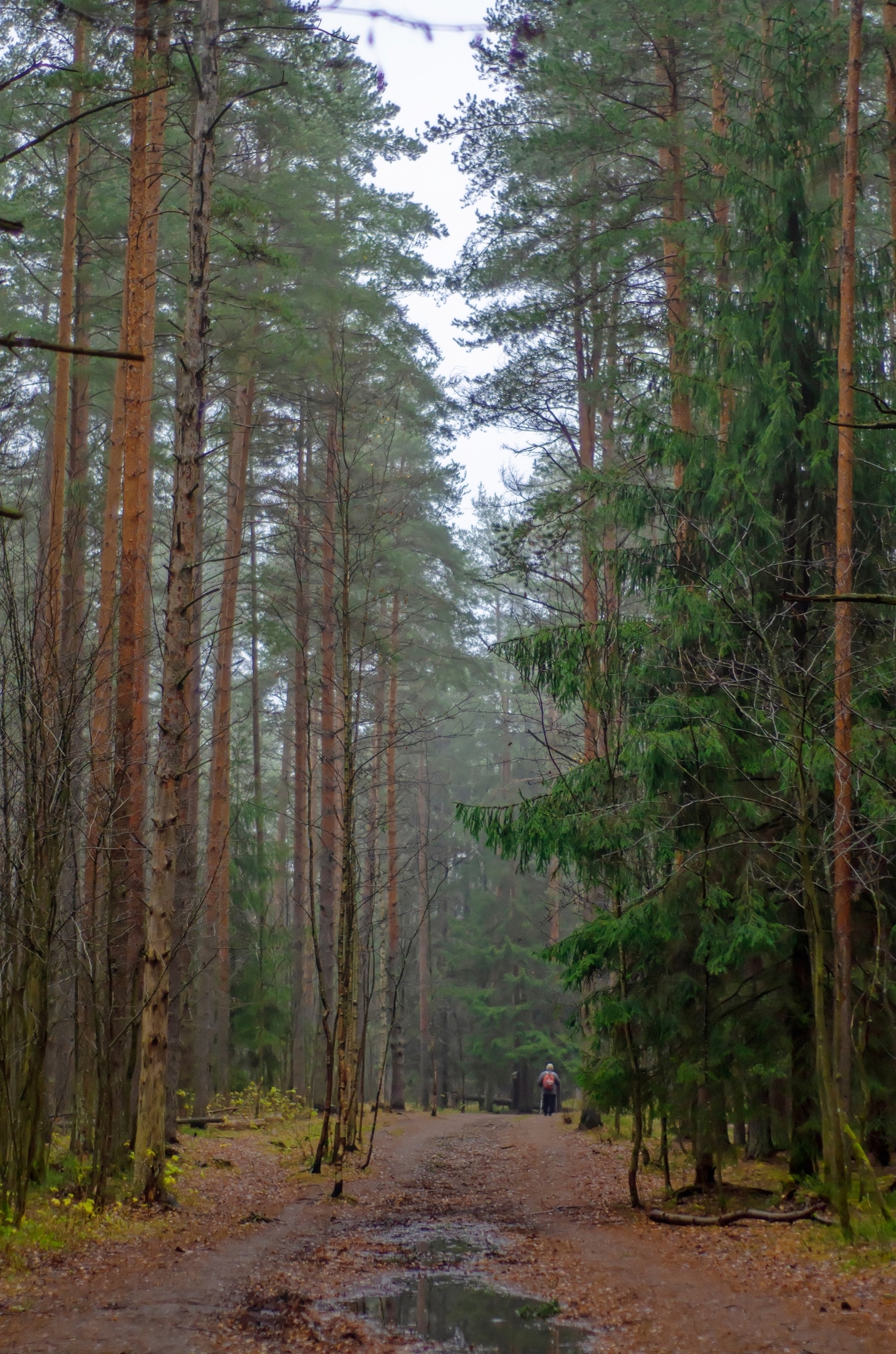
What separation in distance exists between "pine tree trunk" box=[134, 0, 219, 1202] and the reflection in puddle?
123 inches

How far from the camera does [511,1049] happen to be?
33.8m

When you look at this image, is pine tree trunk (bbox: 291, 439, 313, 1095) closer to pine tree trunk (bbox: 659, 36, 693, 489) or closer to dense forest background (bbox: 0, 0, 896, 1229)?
dense forest background (bbox: 0, 0, 896, 1229)

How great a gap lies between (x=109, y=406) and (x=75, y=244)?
6.39m

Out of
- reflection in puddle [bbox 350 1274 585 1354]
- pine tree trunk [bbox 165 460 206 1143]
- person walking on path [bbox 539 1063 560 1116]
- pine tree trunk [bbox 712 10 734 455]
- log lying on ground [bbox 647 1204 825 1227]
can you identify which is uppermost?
pine tree trunk [bbox 712 10 734 455]

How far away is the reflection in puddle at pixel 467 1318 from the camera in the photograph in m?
5.58

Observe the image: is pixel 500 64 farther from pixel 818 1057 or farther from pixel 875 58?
pixel 818 1057

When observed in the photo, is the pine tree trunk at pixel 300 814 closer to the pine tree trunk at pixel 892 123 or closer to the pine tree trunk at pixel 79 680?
the pine tree trunk at pixel 79 680

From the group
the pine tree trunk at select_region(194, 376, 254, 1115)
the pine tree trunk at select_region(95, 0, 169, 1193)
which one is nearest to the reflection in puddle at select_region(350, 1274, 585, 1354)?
the pine tree trunk at select_region(95, 0, 169, 1193)

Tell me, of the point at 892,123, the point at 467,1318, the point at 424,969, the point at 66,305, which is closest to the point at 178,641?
the point at 467,1318

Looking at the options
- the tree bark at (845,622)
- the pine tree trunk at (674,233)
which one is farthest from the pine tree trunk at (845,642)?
the pine tree trunk at (674,233)

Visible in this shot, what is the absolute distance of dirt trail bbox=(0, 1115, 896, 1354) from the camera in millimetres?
5465

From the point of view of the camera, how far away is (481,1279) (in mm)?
7094

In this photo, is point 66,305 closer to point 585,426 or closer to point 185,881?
point 185,881

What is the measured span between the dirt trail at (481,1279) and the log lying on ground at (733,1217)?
11cm
